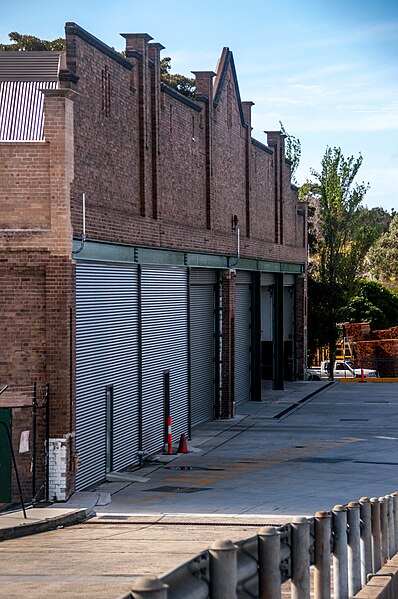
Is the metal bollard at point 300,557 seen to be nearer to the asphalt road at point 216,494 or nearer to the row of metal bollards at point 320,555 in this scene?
the row of metal bollards at point 320,555

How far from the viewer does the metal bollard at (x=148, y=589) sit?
441 cm

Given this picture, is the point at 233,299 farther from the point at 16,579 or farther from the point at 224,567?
the point at 224,567

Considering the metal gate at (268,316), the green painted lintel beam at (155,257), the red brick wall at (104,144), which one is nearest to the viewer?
the red brick wall at (104,144)

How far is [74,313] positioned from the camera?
23.8 m

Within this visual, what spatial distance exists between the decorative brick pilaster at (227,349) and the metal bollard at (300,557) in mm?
33293

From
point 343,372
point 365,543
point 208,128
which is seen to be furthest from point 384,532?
point 343,372

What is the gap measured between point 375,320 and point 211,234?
158 ft

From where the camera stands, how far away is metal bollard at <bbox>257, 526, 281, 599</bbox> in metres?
6.16

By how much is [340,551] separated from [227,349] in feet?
106

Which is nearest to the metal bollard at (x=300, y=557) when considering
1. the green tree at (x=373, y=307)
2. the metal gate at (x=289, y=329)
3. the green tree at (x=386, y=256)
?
the metal gate at (x=289, y=329)

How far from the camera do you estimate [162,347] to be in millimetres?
32312

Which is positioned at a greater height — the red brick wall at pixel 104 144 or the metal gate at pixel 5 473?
the red brick wall at pixel 104 144

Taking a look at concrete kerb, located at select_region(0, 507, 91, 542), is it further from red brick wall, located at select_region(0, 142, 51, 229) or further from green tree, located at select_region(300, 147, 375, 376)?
green tree, located at select_region(300, 147, 375, 376)

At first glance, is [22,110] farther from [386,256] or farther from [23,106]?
[386,256]
